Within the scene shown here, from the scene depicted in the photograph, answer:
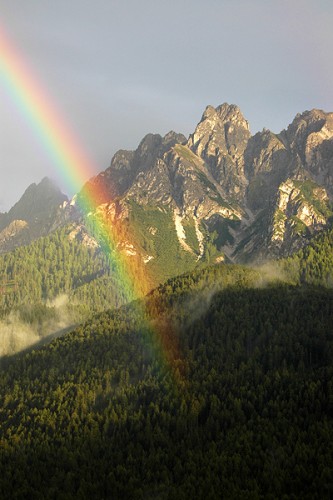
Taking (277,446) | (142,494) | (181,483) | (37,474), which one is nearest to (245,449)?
(277,446)

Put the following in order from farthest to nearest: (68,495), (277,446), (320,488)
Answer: (277,446) → (68,495) → (320,488)

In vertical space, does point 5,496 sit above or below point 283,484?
above

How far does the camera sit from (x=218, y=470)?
182m

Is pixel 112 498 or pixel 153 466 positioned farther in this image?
pixel 153 466

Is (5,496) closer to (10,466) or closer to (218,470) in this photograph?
(10,466)

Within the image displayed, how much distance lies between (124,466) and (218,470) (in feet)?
126

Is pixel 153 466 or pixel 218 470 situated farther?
pixel 153 466

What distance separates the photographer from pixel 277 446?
622 feet

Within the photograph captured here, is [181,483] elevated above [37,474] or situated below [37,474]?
below

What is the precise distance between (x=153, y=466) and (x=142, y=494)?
2126 cm

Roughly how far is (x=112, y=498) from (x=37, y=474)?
34566mm

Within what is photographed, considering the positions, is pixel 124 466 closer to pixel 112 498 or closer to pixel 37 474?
pixel 112 498

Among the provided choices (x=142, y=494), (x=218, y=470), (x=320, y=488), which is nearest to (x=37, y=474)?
(x=142, y=494)

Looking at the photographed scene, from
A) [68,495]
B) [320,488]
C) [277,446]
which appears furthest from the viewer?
[277,446]
